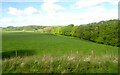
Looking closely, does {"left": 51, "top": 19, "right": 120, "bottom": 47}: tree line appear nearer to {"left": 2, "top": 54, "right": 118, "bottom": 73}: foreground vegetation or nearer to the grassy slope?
the grassy slope

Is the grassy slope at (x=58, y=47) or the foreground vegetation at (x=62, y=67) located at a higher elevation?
the foreground vegetation at (x=62, y=67)

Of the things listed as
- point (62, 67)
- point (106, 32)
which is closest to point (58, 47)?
point (106, 32)

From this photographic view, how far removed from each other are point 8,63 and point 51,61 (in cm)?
159

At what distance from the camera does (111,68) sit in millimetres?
4016

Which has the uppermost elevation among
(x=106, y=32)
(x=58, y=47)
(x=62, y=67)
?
(x=106, y=32)

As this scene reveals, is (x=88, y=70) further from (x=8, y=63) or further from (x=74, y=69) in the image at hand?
(x=8, y=63)

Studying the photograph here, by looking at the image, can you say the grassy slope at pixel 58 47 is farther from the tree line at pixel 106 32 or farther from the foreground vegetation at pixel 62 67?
the foreground vegetation at pixel 62 67

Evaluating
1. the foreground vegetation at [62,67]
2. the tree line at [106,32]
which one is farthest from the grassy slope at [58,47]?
the foreground vegetation at [62,67]

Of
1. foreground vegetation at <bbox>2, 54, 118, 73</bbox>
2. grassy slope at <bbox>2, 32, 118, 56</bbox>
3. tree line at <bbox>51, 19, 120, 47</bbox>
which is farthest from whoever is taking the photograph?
tree line at <bbox>51, 19, 120, 47</bbox>

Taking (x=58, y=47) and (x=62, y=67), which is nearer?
(x=62, y=67)

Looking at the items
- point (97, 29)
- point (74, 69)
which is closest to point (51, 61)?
point (74, 69)

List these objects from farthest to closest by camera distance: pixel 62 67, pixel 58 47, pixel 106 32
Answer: pixel 106 32 → pixel 58 47 → pixel 62 67

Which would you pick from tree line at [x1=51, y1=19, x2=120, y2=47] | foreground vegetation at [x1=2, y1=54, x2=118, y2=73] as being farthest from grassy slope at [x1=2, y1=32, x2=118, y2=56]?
foreground vegetation at [x1=2, y1=54, x2=118, y2=73]

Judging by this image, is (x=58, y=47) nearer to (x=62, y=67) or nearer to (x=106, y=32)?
(x=106, y=32)
